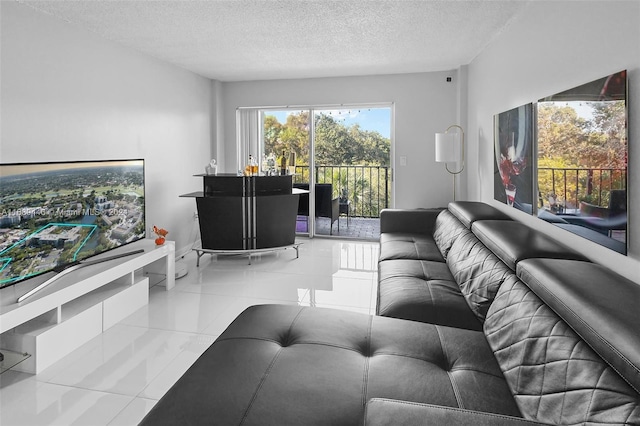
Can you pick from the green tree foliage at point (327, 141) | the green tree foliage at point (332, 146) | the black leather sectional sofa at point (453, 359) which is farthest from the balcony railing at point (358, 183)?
the black leather sectional sofa at point (453, 359)

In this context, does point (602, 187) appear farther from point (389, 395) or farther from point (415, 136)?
point (415, 136)

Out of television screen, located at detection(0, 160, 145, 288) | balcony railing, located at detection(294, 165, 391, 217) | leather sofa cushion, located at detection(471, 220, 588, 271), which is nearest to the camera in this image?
leather sofa cushion, located at detection(471, 220, 588, 271)

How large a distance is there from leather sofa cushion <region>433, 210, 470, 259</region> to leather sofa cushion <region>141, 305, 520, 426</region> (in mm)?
1419

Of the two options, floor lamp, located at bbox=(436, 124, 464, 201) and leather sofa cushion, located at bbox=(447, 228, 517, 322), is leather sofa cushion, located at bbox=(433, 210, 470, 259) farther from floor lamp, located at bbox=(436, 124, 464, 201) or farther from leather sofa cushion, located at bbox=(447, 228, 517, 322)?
floor lamp, located at bbox=(436, 124, 464, 201)

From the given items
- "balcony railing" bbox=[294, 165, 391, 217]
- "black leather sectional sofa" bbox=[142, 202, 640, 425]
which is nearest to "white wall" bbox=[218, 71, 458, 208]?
"balcony railing" bbox=[294, 165, 391, 217]

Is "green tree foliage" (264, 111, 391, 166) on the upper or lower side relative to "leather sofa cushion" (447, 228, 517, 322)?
upper

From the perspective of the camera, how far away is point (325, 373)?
4.75ft

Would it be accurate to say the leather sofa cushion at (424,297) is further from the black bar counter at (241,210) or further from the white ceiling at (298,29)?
the black bar counter at (241,210)

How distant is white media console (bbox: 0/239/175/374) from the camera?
91.7 inches

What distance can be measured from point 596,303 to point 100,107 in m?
4.00

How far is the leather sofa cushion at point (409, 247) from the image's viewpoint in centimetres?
324

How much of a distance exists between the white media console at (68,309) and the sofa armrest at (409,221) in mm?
2399

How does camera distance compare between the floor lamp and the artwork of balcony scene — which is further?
the floor lamp

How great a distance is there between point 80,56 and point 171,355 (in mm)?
2709
